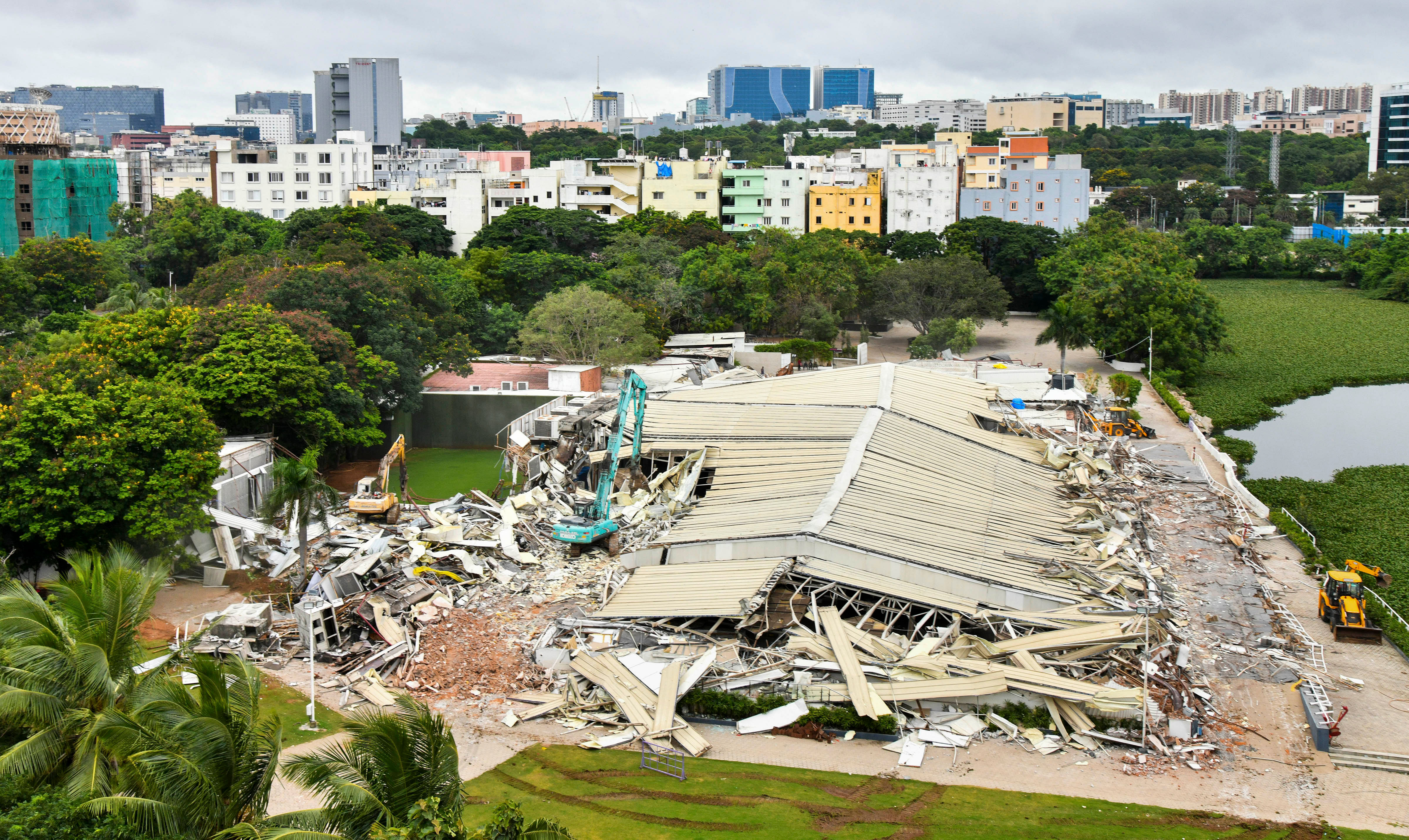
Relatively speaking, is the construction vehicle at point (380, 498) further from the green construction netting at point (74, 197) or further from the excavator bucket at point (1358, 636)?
the green construction netting at point (74, 197)

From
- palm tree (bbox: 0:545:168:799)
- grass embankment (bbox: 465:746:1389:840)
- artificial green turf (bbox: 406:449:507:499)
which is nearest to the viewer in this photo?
palm tree (bbox: 0:545:168:799)


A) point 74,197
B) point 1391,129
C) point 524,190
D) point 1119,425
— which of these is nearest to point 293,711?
point 1119,425

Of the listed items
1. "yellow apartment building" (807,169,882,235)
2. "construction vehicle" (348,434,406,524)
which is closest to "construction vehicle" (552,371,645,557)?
"construction vehicle" (348,434,406,524)

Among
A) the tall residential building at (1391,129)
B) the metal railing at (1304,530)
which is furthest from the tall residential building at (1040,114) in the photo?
the metal railing at (1304,530)

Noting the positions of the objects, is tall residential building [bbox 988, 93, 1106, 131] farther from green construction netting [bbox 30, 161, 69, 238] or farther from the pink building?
green construction netting [bbox 30, 161, 69, 238]

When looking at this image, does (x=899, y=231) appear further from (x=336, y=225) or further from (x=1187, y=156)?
(x=1187, y=156)

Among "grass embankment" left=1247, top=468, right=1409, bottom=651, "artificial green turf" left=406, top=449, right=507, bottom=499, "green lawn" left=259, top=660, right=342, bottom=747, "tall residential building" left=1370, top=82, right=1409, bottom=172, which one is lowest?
"green lawn" left=259, top=660, right=342, bottom=747

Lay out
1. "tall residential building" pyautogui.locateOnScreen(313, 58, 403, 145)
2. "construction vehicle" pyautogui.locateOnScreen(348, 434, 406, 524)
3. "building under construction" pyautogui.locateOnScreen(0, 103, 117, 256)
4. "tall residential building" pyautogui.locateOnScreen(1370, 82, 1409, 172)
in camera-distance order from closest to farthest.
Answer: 1. "construction vehicle" pyautogui.locateOnScreen(348, 434, 406, 524)
2. "building under construction" pyautogui.locateOnScreen(0, 103, 117, 256)
3. "tall residential building" pyautogui.locateOnScreen(313, 58, 403, 145)
4. "tall residential building" pyautogui.locateOnScreen(1370, 82, 1409, 172)
